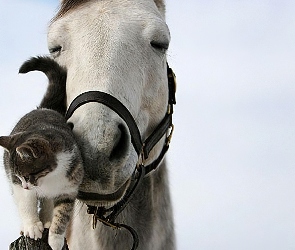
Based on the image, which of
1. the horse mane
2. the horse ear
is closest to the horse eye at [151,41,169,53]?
the horse mane

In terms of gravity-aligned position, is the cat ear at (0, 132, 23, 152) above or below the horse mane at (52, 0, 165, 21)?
below

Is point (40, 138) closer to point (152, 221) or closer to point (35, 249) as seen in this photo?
point (35, 249)

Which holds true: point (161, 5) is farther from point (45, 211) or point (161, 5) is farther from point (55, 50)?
point (45, 211)

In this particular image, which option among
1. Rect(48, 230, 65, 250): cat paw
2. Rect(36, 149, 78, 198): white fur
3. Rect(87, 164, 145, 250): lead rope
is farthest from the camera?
Rect(87, 164, 145, 250): lead rope

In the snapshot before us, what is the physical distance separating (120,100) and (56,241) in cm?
108

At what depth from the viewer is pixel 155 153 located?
4695 millimetres

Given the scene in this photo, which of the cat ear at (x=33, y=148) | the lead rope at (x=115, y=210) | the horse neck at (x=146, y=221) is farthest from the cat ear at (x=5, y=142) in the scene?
the horse neck at (x=146, y=221)

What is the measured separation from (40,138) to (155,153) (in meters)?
1.99

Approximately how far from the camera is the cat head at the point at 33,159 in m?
2.70

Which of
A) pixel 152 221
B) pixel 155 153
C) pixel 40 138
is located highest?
pixel 40 138

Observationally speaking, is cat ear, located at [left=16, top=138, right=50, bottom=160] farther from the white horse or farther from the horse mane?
the horse mane

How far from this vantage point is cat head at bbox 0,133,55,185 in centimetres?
270

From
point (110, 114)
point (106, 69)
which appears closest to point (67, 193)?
point (110, 114)

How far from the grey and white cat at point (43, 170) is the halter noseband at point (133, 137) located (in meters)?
0.28
